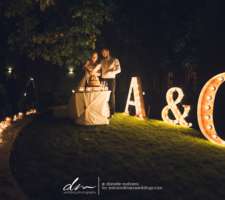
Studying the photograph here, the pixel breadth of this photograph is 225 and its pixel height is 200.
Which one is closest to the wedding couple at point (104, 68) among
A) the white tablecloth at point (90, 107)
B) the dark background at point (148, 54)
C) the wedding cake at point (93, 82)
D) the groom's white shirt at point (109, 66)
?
the groom's white shirt at point (109, 66)

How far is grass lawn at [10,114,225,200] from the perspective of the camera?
225 inches

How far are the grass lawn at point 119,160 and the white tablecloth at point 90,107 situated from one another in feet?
1.11

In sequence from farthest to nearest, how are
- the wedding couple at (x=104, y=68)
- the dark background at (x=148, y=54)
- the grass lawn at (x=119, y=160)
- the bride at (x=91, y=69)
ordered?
the dark background at (x=148, y=54) < the wedding couple at (x=104, y=68) < the bride at (x=91, y=69) < the grass lawn at (x=119, y=160)

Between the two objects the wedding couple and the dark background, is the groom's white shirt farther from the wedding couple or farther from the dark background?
the dark background

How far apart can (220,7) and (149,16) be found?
14.9ft

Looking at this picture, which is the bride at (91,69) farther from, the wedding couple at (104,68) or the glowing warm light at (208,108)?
the glowing warm light at (208,108)

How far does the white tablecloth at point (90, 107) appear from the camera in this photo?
34.5ft

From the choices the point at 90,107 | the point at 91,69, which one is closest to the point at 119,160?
the point at 90,107

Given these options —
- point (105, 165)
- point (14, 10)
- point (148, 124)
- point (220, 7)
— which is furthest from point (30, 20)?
point (105, 165)

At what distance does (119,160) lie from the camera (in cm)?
721

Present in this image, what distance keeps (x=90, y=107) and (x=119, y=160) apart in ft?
11.8

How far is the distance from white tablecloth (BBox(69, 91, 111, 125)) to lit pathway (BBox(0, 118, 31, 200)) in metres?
1.90

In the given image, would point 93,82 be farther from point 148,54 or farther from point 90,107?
point 148,54

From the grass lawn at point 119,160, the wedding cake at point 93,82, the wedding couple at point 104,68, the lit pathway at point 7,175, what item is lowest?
the grass lawn at point 119,160
